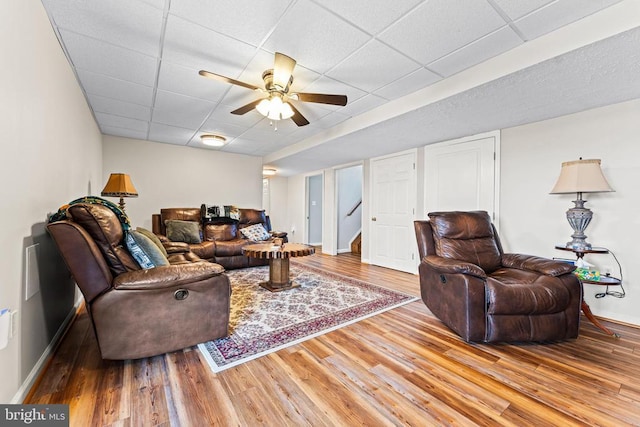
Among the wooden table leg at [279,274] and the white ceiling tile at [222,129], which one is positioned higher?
the white ceiling tile at [222,129]

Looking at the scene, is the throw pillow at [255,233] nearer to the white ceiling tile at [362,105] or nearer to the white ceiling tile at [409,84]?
the white ceiling tile at [362,105]

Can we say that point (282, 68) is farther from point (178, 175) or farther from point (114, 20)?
point (178, 175)

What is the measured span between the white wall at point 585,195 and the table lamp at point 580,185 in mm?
376

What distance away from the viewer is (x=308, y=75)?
244cm

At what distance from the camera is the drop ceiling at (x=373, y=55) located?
65.2 inches

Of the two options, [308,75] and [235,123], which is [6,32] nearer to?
[308,75]

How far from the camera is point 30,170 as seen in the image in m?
1.47

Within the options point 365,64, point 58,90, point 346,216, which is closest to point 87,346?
point 58,90

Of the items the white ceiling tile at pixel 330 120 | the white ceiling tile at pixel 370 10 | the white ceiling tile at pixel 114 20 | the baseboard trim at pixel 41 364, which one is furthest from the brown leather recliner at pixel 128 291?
the white ceiling tile at pixel 330 120

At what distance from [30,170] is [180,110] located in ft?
6.99

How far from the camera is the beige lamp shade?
88.7 inches

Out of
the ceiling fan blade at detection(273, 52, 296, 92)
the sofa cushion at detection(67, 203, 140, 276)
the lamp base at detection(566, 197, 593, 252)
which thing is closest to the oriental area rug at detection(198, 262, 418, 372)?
the sofa cushion at detection(67, 203, 140, 276)

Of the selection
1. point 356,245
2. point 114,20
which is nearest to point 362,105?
Answer: point 114,20

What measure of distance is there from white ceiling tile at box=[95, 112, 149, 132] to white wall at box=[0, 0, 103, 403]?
1458 millimetres
